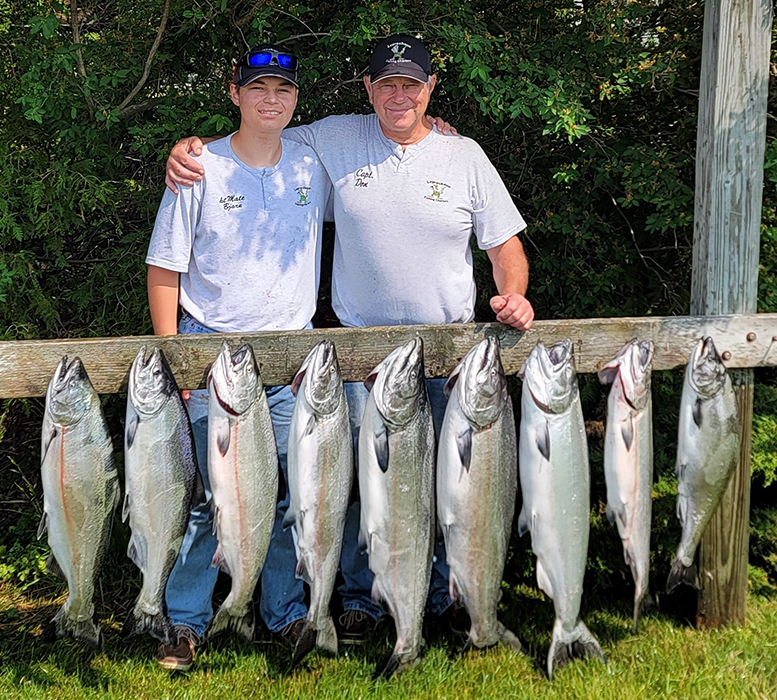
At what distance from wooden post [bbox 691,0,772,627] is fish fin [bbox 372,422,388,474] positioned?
1648 millimetres

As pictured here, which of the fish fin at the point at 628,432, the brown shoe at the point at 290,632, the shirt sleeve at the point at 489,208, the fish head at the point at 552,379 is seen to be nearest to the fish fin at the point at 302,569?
the brown shoe at the point at 290,632

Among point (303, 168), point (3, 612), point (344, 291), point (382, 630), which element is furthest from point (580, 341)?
point (3, 612)

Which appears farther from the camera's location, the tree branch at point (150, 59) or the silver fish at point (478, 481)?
the tree branch at point (150, 59)

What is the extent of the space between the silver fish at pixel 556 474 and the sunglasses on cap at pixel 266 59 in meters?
1.69

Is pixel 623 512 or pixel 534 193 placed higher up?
pixel 534 193

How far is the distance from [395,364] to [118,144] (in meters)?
2.61

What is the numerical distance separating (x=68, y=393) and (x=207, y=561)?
1099 mm

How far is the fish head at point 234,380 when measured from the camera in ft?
10.4

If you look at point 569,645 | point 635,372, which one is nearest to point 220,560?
point 569,645

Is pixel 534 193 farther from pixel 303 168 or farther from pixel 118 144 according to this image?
pixel 118 144

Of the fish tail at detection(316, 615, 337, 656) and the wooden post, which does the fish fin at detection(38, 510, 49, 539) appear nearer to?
the fish tail at detection(316, 615, 337, 656)

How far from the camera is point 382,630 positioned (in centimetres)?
409

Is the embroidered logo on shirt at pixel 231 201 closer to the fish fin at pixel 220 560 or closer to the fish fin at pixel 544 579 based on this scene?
the fish fin at pixel 220 560

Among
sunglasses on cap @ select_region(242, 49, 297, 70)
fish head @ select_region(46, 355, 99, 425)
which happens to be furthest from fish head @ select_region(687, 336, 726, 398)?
fish head @ select_region(46, 355, 99, 425)
